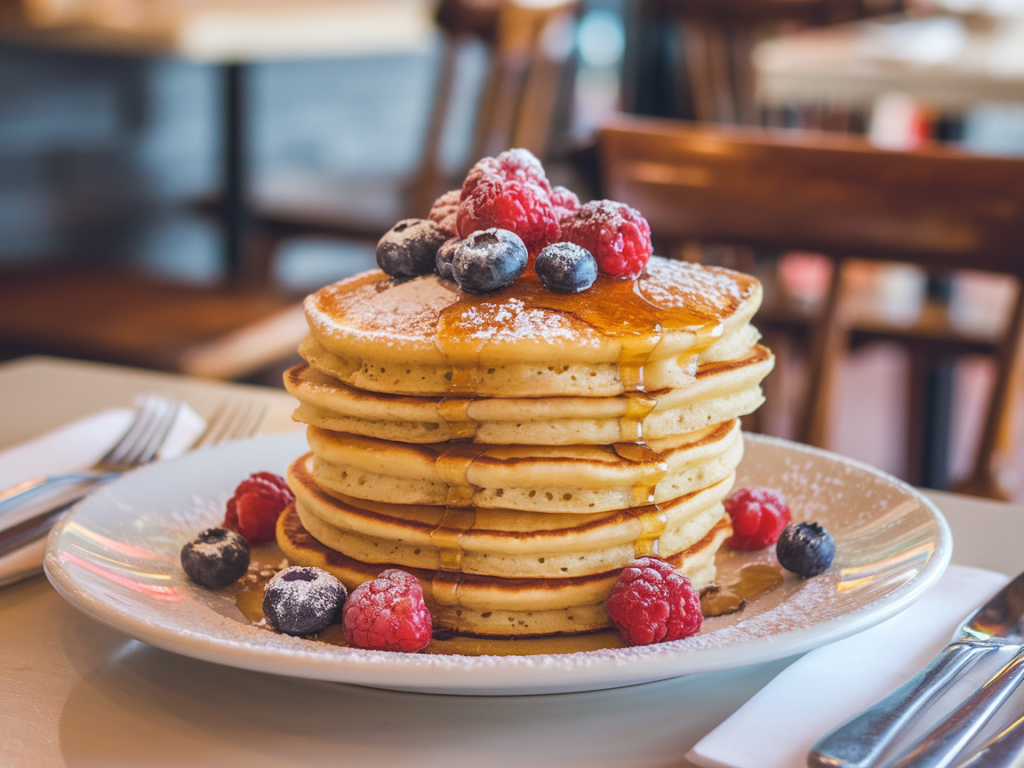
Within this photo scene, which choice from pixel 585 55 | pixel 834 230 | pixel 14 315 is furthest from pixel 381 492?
pixel 585 55

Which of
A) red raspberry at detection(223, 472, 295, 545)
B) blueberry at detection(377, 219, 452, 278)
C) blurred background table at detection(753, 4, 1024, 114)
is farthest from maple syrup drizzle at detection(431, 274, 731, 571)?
blurred background table at detection(753, 4, 1024, 114)

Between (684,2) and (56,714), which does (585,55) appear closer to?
(684,2)

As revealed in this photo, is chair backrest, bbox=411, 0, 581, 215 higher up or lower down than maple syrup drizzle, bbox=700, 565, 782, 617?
higher up

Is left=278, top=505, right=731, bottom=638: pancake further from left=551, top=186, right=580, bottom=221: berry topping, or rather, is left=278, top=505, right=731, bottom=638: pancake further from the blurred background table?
the blurred background table

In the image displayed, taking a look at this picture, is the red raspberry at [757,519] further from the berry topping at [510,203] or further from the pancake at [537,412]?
the berry topping at [510,203]

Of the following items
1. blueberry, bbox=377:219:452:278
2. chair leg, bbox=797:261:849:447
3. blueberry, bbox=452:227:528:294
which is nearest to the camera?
blueberry, bbox=452:227:528:294

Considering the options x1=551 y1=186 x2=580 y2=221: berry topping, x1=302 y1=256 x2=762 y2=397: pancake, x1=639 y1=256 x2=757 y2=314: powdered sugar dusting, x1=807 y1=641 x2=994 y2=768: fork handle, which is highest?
x1=551 y1=186 x2=580 y2=221: berry topping

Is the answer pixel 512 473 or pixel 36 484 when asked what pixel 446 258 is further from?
pixel 36 484
